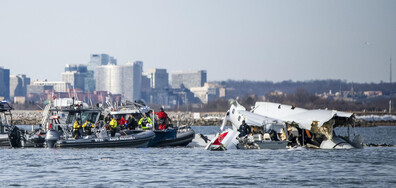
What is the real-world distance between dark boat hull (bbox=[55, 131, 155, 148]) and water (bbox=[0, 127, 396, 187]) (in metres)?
0.43

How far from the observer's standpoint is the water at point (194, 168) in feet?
105

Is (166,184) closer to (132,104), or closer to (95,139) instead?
(95,139)

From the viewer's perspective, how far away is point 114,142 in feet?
161

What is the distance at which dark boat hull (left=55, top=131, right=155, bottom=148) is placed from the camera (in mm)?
48094

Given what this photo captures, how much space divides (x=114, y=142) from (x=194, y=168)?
40.9 ft

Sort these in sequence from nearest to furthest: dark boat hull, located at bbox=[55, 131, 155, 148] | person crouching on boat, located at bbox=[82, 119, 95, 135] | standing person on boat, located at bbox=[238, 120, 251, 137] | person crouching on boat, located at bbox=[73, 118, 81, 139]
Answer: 1. dark boat hull, located at bbox=[55, 131, 155, 148]
2. person crouching on boat, located at bbox=[73, 118, 81, 139]
3. standing person on boat, located at bbox=[238, 120, 251, 137]
4. person crouching on boat, located at bbox=[82, 119, 95, 135]

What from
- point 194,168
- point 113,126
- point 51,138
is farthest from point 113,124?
point 194,168

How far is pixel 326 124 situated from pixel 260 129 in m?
5.56

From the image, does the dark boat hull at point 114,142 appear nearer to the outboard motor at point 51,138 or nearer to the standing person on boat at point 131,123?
the outboard motor at point 51,138

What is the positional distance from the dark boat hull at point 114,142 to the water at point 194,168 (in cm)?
43

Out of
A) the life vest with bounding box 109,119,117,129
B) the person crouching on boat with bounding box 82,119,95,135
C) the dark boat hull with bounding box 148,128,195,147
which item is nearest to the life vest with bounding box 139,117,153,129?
the dark boat hull with bounding box 148,128,195,147

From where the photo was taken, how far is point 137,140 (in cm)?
4956

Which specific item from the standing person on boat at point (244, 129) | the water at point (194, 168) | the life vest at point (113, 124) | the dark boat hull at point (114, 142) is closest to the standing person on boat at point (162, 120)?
the dark boat hull at point (114, 142)

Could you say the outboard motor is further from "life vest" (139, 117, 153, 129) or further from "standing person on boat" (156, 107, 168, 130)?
"standing person on boat" (156, 107, 168, 130)
